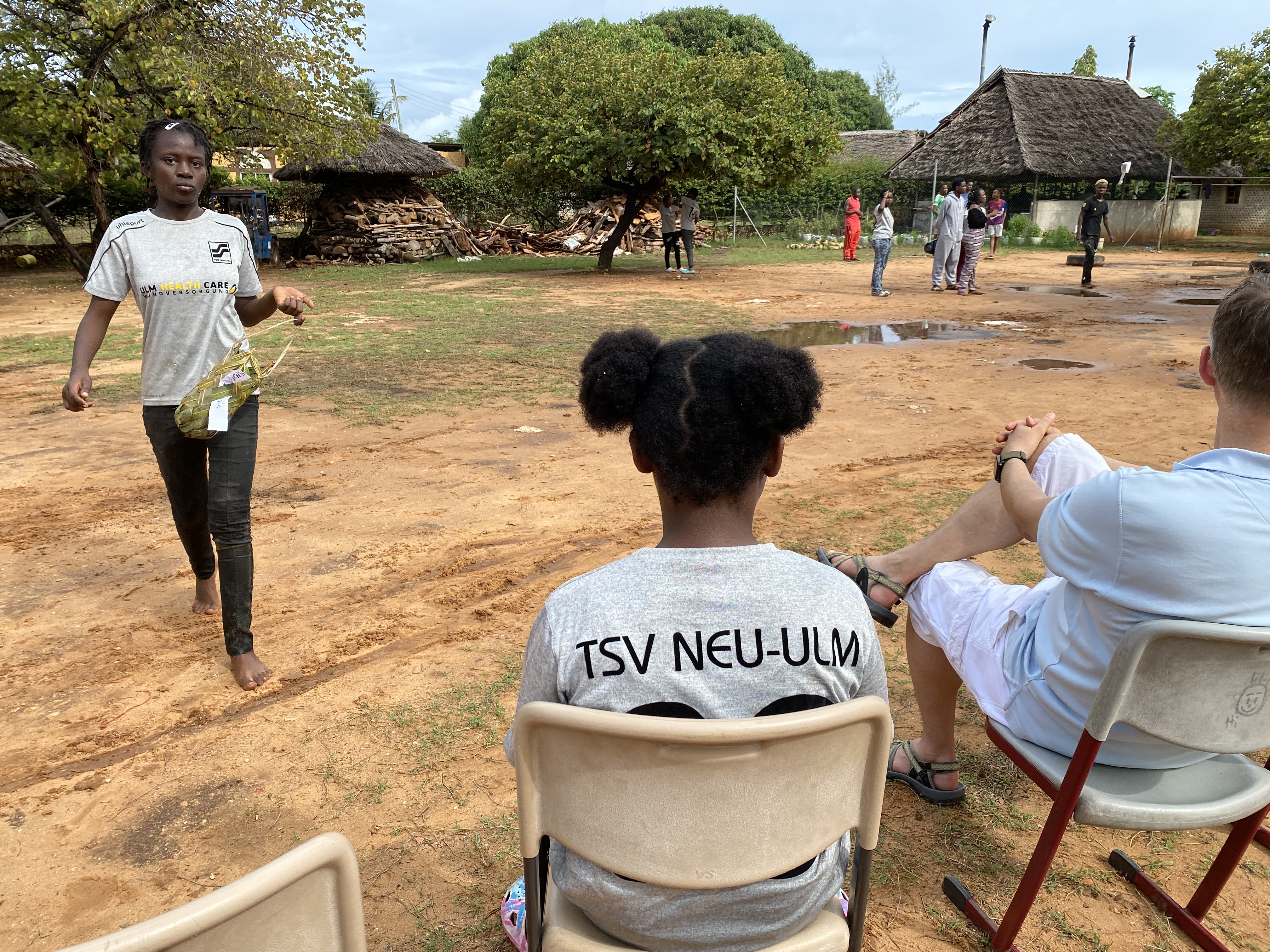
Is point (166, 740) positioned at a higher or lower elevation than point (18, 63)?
lower

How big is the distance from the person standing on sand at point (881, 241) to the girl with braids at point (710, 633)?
14.0m

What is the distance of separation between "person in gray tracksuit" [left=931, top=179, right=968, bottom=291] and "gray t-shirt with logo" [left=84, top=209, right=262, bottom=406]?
1411cm

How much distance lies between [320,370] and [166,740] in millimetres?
6238

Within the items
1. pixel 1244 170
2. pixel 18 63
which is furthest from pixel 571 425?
pixel 1244 170

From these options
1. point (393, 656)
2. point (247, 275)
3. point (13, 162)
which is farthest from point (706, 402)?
point (13, 162)

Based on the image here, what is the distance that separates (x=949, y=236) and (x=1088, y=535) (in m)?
14.9

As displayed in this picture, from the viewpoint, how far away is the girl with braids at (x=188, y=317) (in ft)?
10.2

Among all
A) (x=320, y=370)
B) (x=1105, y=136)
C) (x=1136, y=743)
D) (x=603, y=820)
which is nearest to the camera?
(x=603, y=820)

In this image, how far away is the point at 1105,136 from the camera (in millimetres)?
29000

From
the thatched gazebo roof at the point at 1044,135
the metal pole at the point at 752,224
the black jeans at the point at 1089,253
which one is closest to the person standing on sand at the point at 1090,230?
the black jeans at the point at 1089,253

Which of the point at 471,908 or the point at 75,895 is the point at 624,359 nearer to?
the point at 471,908

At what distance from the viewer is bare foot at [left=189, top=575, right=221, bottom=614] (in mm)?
3873

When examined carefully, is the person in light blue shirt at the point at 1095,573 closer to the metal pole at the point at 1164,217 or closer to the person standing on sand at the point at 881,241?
the person standing on sand at the point at 881,241

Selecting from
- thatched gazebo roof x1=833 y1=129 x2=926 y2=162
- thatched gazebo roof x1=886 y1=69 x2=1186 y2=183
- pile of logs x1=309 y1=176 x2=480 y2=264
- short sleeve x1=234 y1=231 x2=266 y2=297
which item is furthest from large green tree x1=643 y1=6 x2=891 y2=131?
short sleeve x1=234 y1=231 x2=266 y2=297
